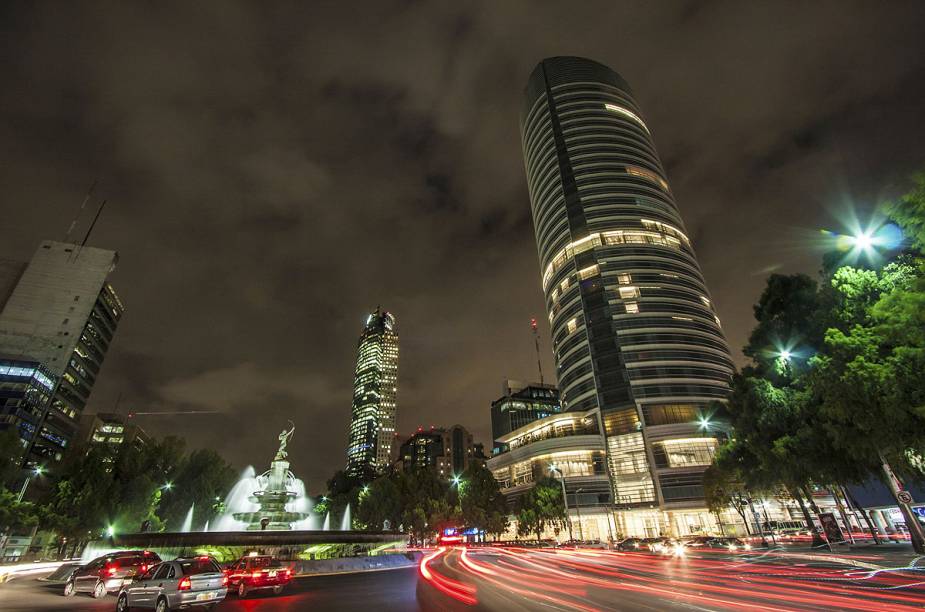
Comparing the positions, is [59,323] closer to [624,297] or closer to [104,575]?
[104,575]

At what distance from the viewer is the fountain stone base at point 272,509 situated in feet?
109

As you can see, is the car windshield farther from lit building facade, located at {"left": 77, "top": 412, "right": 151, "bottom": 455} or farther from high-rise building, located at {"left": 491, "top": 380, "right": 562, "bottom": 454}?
high-rise building, located at {"left": 491, "top": 380, "right": 562, "bottom": 454}

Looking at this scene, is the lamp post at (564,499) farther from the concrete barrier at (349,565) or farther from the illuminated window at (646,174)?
the illuminated window at (646,174)

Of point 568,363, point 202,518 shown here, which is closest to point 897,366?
point 202,518

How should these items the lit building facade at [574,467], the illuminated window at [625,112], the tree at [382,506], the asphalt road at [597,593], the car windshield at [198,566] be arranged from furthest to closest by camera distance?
the illuminated window at [625,112] < the lit building facade at [574,467] < the tree at [382,506] < the car windshield at [198,566] < the asphalt road at [597,593]

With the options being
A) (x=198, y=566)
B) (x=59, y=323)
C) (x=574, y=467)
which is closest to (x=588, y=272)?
(x=574, y=467)

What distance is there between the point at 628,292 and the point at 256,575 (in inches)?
3602

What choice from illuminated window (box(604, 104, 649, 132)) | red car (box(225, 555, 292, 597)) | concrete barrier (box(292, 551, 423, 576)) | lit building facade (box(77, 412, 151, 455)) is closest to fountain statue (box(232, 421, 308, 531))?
concrete barrier (box(292, 551, 423, 576))

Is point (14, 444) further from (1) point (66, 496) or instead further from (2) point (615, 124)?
(2) point (615, 124)

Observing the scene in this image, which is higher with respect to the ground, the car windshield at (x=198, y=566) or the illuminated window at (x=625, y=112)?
the illuminated window at (x=625, y=112)

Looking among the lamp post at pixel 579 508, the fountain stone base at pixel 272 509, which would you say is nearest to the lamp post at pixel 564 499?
the lamp post at pixel 579 508

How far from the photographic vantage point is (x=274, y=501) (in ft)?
112

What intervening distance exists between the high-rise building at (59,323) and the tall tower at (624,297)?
106 meters

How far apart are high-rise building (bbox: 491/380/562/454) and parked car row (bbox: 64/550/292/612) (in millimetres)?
148355
